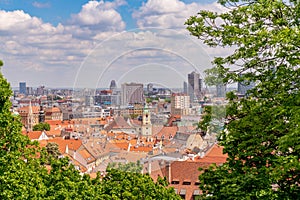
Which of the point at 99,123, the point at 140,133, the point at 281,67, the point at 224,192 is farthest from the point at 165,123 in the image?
the point at 281,67

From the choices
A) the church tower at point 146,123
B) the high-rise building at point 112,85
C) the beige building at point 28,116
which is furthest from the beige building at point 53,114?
the high-rise building at point 112,85

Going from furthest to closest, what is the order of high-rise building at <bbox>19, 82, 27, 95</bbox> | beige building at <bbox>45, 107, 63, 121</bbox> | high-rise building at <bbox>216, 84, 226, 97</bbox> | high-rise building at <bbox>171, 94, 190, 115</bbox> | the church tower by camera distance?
high-rise building at <bbox>19, 82, 27, 95</bbox>
beige building at <bbox>45, 107, 63, 121</bbox>
the church tower
high-rise building at <bbox>171, 94, 190, 115</bbox>
high-rise building at <bbox>216, 84, 226, 97</bbox>

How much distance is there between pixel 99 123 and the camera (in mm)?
11375

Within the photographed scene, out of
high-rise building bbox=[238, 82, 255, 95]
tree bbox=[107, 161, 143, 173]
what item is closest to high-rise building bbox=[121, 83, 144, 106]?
tree bbox=[107, 161, 143, 173]

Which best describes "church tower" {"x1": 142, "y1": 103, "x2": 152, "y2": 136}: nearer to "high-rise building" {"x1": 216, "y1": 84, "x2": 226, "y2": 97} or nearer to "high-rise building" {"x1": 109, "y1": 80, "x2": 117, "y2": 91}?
"high-rise building" {"x1": 109, "y1": 80, "x2": 117, "y2": 91}

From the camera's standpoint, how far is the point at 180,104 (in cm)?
1120

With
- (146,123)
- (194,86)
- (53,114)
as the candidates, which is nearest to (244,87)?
(194,86)

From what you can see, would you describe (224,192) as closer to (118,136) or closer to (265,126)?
(265,126)

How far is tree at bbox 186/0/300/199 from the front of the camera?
842 cm

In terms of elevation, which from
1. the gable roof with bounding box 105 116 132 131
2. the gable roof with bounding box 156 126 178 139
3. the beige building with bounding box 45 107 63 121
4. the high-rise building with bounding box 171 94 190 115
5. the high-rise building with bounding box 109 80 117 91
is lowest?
the beige building with bounding box 45 107 63 121

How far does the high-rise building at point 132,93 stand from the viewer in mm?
10930

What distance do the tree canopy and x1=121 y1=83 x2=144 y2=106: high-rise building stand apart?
2.22m

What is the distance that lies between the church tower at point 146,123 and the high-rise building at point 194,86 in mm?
1135

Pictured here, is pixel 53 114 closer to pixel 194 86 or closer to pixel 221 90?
pixel 194 86
